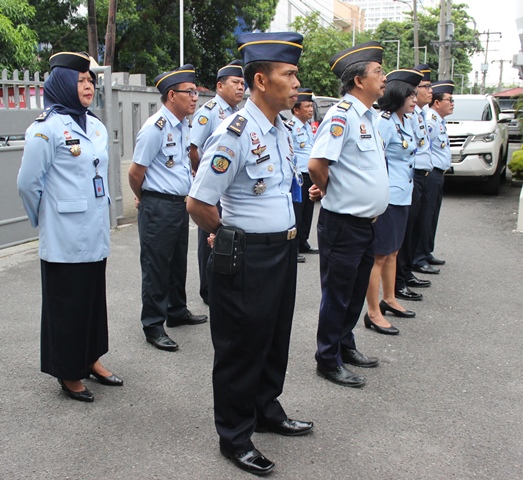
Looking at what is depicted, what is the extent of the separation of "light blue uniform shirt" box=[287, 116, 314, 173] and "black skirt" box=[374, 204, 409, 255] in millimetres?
2897

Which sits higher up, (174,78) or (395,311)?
(174,78)

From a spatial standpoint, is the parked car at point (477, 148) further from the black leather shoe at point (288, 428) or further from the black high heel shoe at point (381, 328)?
the black leather shoe at point (288, 428)

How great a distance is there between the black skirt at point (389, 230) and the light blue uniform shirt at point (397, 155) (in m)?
0.07

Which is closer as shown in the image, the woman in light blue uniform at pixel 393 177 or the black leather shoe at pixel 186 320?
the woman in light blue uniform at pixel 393 177

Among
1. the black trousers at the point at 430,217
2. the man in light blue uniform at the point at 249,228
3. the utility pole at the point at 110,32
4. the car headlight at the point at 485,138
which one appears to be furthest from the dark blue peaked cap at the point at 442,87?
the utility pole at the point at 110,32

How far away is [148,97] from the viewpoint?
13.4 metres

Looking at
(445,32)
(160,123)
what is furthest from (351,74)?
(445,32)

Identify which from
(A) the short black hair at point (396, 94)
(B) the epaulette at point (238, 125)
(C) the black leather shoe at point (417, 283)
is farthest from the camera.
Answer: (C) the black leather shoe at point (417, 283)

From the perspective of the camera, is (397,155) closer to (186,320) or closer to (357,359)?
(357,359)

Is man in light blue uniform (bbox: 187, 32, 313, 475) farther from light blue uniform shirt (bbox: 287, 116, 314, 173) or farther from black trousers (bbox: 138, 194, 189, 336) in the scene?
light blue uniform shirt (bbox: 287, 116, 314, 173)

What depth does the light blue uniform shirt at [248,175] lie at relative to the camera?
9.05 ft

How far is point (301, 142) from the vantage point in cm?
763

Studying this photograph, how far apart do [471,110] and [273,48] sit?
10.6 metres

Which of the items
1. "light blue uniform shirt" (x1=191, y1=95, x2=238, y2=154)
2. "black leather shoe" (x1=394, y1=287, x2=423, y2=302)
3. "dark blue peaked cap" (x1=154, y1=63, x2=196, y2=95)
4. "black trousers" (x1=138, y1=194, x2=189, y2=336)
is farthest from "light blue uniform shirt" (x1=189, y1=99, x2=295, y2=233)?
"black leather shoe" (x1=394, y1=287, x2=423, y2=302)
